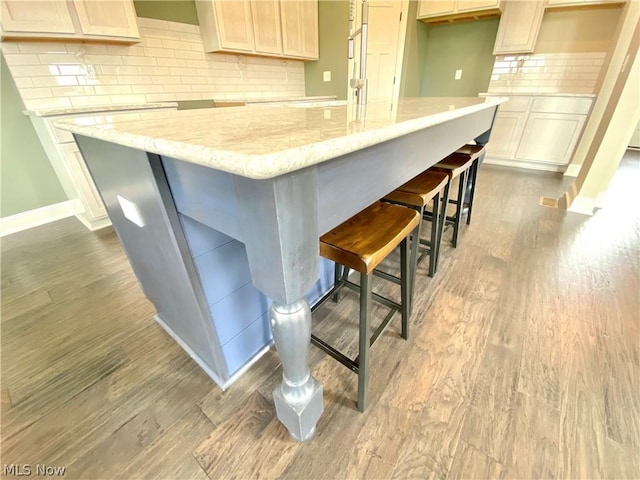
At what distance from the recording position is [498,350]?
120 cm

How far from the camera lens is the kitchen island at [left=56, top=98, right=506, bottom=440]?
0.46 metres

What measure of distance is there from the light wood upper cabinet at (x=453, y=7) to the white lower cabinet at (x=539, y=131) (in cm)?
116

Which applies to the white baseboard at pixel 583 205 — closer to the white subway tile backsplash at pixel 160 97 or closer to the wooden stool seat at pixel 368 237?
the wooden stool seat at pixel 368 237

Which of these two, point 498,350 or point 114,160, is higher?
point 114,160

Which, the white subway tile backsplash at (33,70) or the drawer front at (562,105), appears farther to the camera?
the drawer front at (562,105)

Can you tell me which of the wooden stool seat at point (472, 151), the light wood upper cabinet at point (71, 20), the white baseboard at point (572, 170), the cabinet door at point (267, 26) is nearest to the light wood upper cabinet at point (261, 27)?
the cabinet door at point (267, 26)

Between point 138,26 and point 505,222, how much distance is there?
3.64 metres

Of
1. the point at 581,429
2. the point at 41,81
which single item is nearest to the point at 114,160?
the point at 581,429

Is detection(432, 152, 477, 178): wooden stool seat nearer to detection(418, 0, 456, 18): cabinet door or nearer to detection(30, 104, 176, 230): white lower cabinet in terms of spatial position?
detection(30, 104, 176, 230): white lower cabinet

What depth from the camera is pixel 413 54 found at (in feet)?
13.2

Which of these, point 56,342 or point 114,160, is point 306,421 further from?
point 56,342

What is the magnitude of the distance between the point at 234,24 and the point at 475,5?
118 inches

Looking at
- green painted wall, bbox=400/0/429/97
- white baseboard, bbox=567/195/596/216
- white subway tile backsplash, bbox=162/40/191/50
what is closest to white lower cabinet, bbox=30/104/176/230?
white subway tile backsplash, bbox=162/40/191/50

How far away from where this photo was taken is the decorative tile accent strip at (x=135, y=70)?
2.11 m
